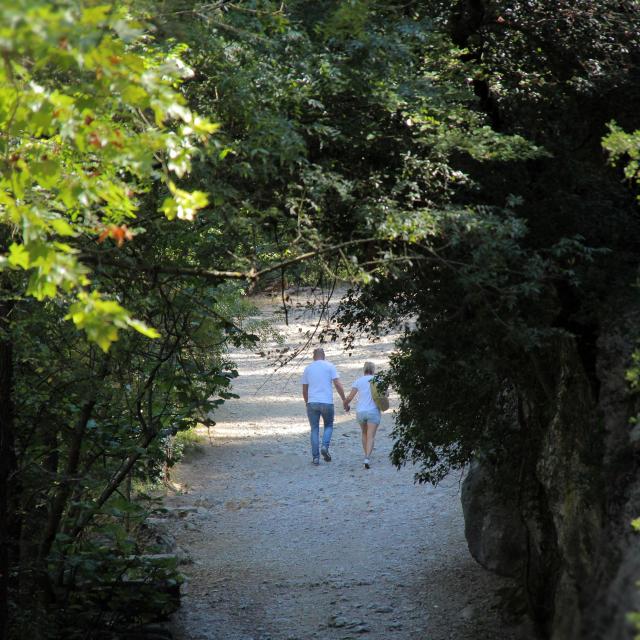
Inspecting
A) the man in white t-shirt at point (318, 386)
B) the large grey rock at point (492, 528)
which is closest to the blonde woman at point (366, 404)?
the man in white t-shirt at point (318, 386)

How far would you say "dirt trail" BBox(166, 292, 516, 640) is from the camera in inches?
388

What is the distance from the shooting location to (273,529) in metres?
13.4

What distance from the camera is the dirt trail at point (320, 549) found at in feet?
32.3

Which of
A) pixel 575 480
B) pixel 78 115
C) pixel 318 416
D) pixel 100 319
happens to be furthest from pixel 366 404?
pixel 100 319

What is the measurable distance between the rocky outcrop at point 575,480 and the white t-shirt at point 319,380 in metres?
6.31

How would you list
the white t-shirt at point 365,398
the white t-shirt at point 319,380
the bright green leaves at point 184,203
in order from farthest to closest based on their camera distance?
the white t-shirt at point 365,398 → the white t-shirt at point 319,380 → the bright green leaves at point 184,203

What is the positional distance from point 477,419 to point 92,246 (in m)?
3.82

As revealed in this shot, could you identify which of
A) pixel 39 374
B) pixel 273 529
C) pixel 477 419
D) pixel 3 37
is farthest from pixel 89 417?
pixel 273 529

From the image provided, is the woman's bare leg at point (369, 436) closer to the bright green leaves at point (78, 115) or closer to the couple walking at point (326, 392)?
the couple walking at point (326, 392)

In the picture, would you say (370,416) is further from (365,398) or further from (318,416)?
(318,416)

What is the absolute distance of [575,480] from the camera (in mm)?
6648

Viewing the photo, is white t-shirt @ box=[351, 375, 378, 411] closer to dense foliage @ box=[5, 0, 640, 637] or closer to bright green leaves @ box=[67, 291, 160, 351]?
dense foliage @ box=[5, 0, 640, 637]

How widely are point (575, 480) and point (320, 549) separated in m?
6.27

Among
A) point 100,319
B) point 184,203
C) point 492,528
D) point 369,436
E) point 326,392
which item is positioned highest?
point 184,203
